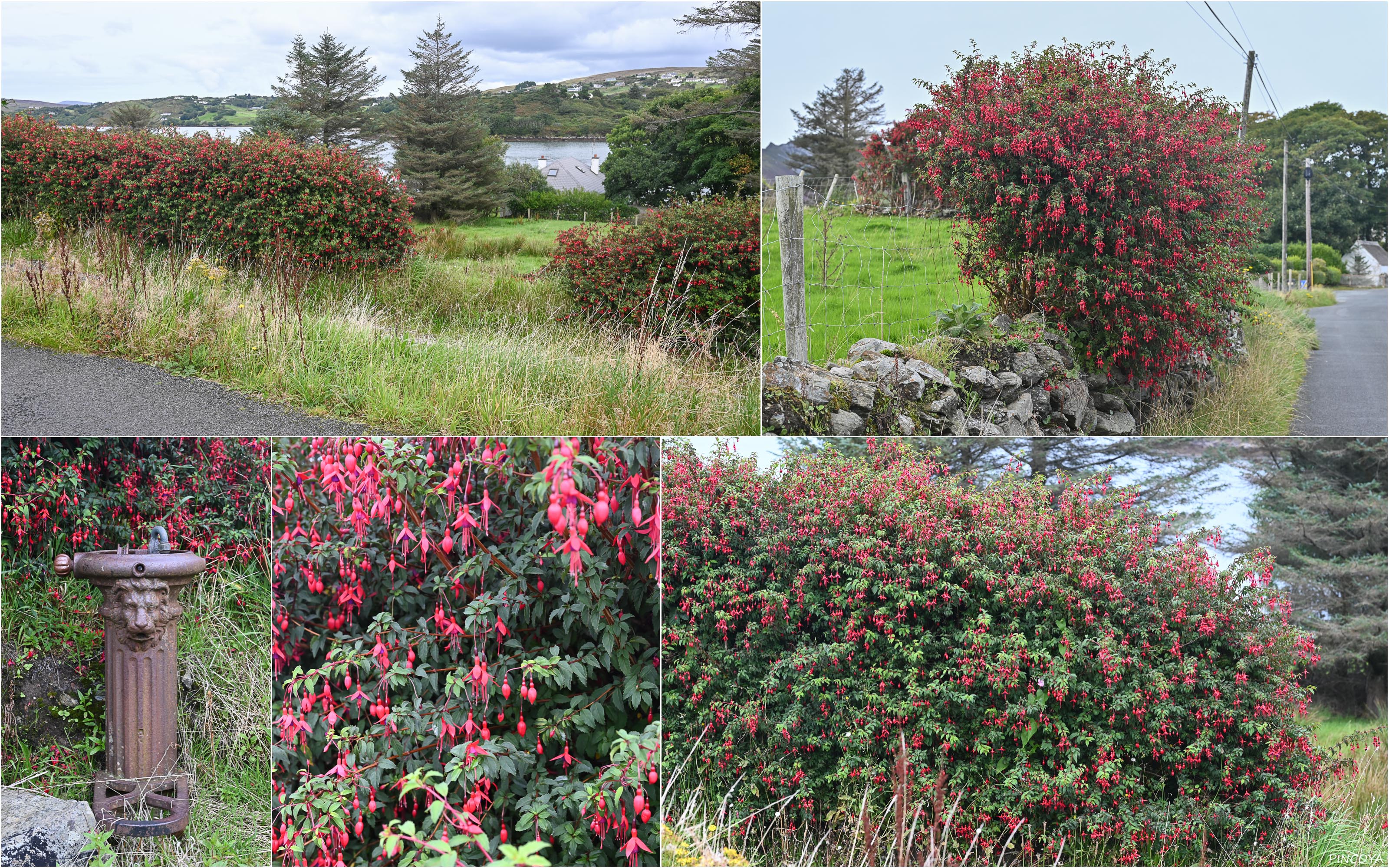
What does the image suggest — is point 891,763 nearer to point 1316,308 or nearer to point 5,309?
point 1316,308

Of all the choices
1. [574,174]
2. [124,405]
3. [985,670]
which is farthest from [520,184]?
[985,670]

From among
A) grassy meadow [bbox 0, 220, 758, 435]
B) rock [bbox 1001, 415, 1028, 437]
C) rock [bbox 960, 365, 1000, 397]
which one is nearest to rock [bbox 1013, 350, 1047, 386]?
rock [bbox 960, 365, 1000, 397]

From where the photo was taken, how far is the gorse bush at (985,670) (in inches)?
134

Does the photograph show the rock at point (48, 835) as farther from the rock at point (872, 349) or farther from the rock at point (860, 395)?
the rock at point (872, 349)

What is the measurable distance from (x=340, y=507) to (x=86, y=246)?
19.1 feet

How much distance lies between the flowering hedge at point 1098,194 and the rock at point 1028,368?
425 mm

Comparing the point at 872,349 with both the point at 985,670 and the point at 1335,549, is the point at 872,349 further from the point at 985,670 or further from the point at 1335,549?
the point at 1335,549

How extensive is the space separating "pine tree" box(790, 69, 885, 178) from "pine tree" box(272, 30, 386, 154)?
3418 millimetres

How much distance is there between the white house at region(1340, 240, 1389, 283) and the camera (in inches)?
235

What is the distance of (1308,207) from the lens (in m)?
6.13

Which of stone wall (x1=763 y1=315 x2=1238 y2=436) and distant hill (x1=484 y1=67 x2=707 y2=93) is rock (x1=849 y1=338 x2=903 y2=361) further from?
distant hill (x1=484 y1=67 x2=707 y2=93)

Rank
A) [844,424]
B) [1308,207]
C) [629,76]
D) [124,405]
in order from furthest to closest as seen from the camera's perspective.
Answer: [629,76] < [1308,207] < [124,405] < [844,424]

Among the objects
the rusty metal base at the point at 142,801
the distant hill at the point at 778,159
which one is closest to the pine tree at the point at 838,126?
the distant hill at the point at 778,159

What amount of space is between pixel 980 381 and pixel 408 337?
383cm
